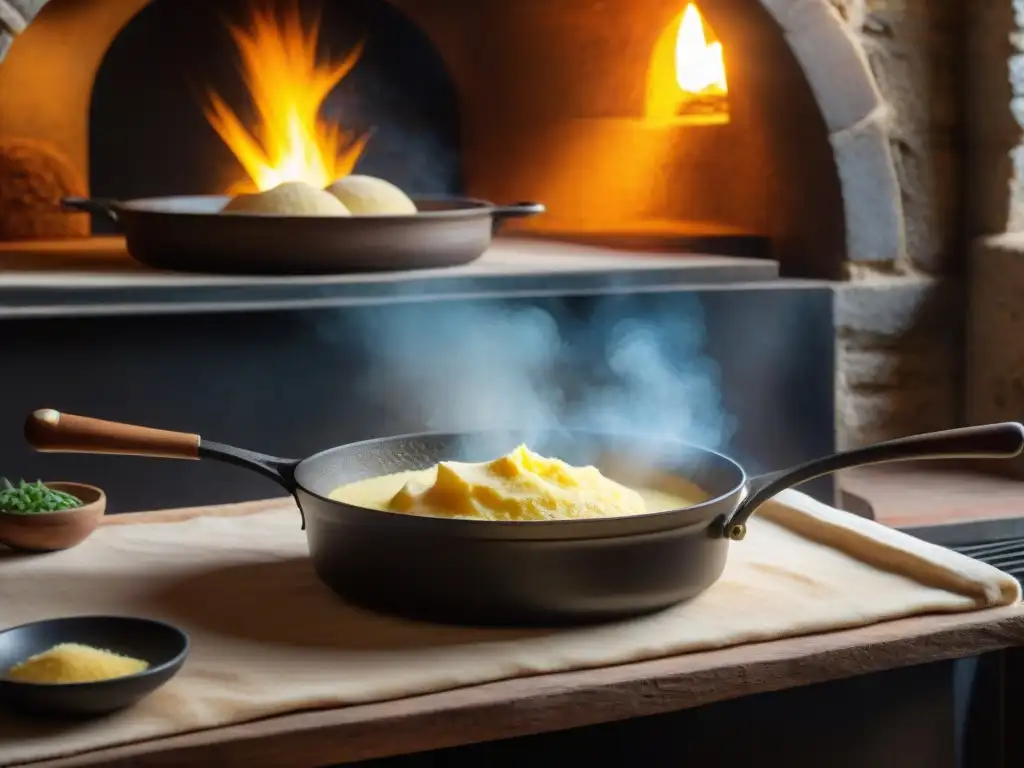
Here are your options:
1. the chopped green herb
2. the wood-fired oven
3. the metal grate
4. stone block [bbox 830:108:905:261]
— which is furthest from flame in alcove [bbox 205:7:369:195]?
the chopped green herb

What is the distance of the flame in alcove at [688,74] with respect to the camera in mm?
2898

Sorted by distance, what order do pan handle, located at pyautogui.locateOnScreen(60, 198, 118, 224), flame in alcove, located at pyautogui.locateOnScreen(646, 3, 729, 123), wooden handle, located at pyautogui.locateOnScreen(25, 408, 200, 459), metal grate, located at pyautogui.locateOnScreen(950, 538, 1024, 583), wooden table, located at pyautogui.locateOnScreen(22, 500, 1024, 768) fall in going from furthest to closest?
flame in alcove, located at pyautogui.locateOnScreen(646, 3, 729, 123), pan handle, located at pyautogui.locateOnScreen(60, 198, 118, 224), metal grate, located at pyautogui.locateOnScreen(950, 538, 1024, 583), wooden handle, located at pyautogui.locateOnScreen(25, 408, 200, 459), wooden table, located at pyautogui.locateOnScreen(22, 500, 1024, 768)

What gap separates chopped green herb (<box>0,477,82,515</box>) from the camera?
1232 millimetres

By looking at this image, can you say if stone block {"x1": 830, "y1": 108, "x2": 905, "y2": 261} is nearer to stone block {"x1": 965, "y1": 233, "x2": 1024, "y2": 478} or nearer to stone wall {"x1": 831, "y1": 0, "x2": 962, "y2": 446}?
stone wall {"x1": 831, "y1": 0, "x2": 962, "y2": 446}

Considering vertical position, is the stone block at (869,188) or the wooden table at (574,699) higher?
the stone block at (869,188)

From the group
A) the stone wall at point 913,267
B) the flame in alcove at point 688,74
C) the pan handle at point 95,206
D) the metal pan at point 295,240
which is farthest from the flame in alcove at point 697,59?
the pan handle at point 95,206

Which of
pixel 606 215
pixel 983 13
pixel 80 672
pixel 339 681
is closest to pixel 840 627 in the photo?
pixel 339 681

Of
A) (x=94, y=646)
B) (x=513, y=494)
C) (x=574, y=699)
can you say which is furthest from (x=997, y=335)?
(x=94, y=646)

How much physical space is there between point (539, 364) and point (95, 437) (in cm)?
117

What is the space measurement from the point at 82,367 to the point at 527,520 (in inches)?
46.2

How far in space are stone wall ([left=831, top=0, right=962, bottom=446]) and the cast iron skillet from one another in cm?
147

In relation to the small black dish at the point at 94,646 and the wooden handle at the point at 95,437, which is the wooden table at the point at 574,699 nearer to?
the small black dish at the point at 94,646

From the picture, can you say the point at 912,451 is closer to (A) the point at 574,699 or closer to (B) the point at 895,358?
(A) the point at 574,699

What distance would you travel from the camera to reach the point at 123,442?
114cm
